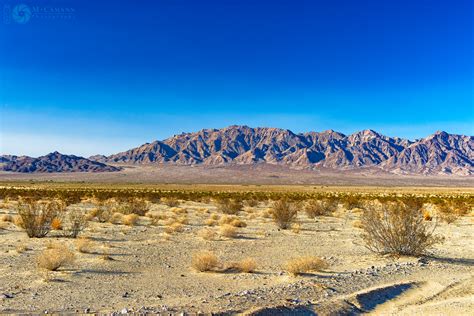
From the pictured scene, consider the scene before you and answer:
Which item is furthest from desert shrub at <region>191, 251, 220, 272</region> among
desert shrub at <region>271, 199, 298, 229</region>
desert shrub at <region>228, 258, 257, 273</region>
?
desert shrub at <region>271, 199, 298, 229</region>

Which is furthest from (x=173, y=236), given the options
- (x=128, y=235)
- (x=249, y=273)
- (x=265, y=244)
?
(x=249, y=273)

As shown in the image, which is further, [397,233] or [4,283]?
[397,233]

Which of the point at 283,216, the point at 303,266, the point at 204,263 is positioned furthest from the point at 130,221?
the point at 303,266

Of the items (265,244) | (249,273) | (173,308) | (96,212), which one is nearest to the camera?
(173,308)

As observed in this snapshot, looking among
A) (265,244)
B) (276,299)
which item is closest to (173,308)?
(276,299)

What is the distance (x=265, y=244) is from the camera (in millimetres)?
18594

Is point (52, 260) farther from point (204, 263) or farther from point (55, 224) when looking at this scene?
point (55, 224)

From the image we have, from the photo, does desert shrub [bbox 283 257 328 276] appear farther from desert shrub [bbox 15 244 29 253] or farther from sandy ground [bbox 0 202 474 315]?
desert shrub [bbox 15 244 29 253]

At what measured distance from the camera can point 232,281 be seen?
460 inches

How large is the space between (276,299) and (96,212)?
19.4 metres

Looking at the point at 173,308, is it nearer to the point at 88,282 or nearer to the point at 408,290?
the point at 88,282

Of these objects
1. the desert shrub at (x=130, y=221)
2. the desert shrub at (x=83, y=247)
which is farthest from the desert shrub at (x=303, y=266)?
the desert shrub at (x=130, y=221)

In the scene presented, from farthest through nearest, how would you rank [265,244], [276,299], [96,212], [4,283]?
1. [96,212]
2. [265,244]
3. [4,283]
4. [276,299]

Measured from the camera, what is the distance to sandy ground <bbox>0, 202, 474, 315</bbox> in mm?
9359
